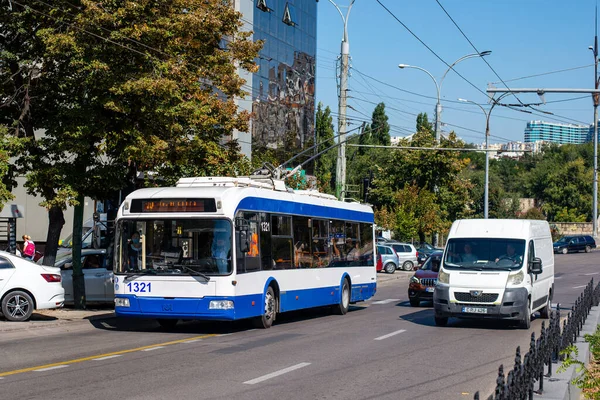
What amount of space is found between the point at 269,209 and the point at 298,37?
4621cm

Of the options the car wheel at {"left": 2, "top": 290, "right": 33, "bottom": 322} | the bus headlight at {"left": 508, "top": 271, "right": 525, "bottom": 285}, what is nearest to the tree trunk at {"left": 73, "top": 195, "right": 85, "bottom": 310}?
the car wheel at {"left": 2, "top": 290, "right": 33, "bottom": 322}

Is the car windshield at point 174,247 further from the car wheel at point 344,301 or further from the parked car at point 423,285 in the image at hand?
the parked car at point 423,285

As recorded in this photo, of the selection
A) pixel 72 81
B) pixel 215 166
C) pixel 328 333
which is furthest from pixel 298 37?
pixel 328 333

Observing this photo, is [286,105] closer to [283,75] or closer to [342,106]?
[283,75]

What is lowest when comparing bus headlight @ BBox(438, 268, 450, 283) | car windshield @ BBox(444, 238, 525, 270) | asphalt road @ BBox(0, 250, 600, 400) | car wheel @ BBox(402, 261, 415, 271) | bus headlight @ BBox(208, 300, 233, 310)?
car wheel @ BBox(402, 261, 415, 271)

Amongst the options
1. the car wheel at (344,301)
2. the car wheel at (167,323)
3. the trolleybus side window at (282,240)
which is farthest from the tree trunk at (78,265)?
the car wheel at (344,301)

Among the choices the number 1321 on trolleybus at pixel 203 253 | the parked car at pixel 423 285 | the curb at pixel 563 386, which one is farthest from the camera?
the parked car at pixel 423 285

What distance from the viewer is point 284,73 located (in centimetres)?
6047

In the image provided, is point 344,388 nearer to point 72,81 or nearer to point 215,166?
point 72,81

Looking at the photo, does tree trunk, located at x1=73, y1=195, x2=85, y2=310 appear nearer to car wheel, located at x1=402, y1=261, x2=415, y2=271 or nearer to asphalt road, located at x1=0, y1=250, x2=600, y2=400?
asphalt road, located at x1=0, y1=250, x2=600, y2=400

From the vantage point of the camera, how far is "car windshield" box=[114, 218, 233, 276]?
1673cm

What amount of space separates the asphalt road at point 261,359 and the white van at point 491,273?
518 mm

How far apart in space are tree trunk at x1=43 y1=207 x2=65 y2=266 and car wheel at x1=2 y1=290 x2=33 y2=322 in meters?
3.08

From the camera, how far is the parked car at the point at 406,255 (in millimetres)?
51000
